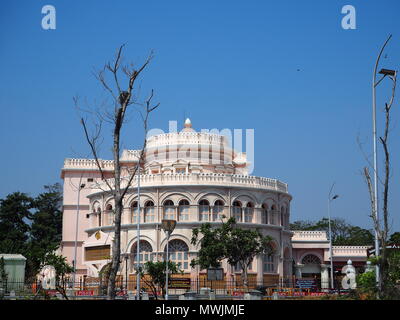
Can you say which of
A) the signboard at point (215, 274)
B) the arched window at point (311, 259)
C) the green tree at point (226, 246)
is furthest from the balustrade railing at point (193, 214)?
the signboard at point (215, 274)

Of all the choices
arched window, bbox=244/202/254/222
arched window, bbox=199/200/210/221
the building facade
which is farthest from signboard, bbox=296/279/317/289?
arched window, bbox=244/202/254/222

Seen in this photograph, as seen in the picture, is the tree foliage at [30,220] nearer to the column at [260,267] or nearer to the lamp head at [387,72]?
the column at [260,267]

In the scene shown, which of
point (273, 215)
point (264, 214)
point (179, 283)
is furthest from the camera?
point (273, 215)

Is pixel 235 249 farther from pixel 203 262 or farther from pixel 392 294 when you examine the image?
pixel 392 294

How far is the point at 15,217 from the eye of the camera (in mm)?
75750

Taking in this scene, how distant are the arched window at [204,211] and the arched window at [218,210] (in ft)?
1.88

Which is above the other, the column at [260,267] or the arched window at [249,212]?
the arched window at [249,212]

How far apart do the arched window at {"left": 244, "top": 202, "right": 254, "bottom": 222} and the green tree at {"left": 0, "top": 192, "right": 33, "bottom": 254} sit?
1292 inches

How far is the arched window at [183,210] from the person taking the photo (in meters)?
48.4

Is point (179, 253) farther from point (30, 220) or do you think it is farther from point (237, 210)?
point (30, 220)

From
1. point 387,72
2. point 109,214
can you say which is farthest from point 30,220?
point 387,72

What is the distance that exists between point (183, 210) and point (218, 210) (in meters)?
2.87

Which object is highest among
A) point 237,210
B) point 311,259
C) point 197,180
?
point 197,180
